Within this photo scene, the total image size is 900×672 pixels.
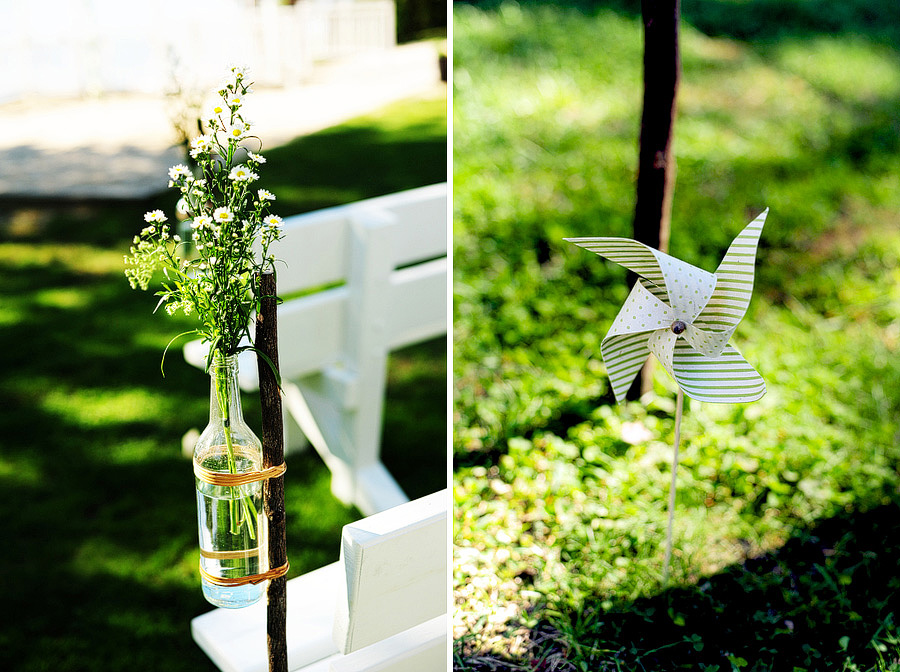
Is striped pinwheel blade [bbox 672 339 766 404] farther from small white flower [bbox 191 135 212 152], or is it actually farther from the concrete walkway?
the concrete walkway

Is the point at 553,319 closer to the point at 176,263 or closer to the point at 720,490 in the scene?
the point at 720,490

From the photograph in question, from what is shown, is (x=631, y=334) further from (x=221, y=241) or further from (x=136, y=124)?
(x=136, y=124)

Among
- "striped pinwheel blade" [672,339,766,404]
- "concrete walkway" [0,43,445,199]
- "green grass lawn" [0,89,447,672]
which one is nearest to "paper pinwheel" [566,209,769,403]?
"striped pinwheel blade" [672,339,766,404]

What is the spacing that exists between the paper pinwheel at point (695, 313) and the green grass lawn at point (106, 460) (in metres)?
1.27

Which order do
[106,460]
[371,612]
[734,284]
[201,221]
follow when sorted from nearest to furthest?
[201,221], [371,612], [734,284], [106,460]

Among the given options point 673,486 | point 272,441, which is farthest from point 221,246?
point 673,486

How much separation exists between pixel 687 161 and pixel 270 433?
3.78 m

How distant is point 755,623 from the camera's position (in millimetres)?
2141

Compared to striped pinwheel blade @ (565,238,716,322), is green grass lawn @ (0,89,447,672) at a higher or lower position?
lower

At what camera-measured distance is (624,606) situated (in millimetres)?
2178

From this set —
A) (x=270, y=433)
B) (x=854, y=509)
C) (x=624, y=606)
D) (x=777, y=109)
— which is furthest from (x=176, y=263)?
(x=777, y=109)

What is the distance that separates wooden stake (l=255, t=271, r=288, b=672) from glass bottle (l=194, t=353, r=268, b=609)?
0.9 inches

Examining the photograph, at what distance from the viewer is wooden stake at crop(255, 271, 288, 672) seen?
1.30 meters

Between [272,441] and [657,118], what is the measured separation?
171cm
